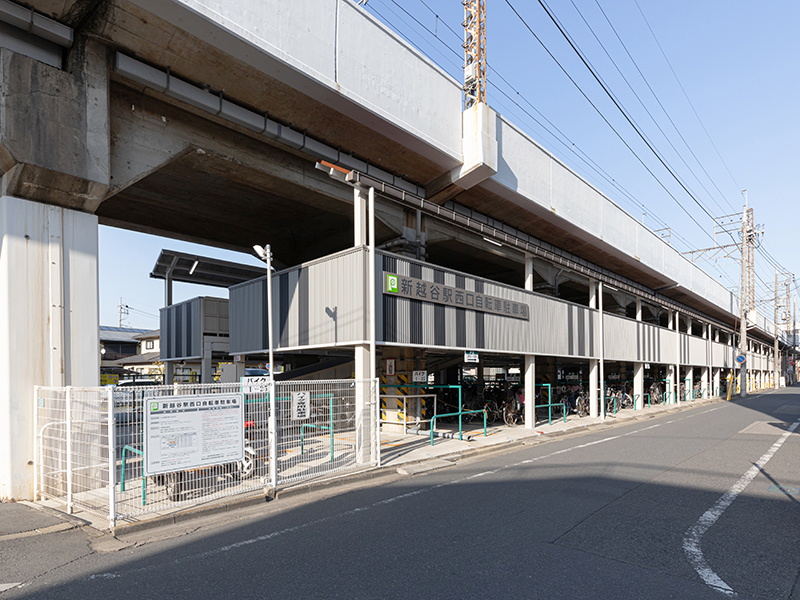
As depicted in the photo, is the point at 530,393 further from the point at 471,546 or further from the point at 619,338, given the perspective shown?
the point at 471,546

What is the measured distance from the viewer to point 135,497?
7.88 meters

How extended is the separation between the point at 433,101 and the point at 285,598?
14020mm

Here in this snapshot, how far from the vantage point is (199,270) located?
24.3 meters

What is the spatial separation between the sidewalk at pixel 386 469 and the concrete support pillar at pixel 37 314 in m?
1.19

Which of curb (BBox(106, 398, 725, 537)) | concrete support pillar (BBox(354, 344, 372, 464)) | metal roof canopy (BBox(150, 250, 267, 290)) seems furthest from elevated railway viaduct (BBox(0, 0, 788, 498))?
curb (BBox(106, 398, 725, 537))

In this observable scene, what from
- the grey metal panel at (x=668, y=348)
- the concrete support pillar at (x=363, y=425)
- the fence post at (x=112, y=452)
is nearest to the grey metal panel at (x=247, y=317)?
the concrete support pillar at (x=363, y=425)

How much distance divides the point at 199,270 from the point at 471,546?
21856 millimetres

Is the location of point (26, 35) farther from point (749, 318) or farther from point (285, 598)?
point (749, 318)

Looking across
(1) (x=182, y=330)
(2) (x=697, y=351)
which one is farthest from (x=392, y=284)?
(2) (x=697, y=351)

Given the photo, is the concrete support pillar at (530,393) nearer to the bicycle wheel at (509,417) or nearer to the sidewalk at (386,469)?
the sidewalk at (386,469)

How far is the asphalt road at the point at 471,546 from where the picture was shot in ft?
14.9

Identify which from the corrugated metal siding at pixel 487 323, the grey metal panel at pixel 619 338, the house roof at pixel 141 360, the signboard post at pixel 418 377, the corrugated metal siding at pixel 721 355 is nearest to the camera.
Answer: the corrugated metal siding at pixel 487 323

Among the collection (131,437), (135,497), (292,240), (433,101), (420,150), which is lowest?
(135,497)

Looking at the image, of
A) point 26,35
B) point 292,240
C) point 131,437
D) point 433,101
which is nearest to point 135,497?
point 131,437
